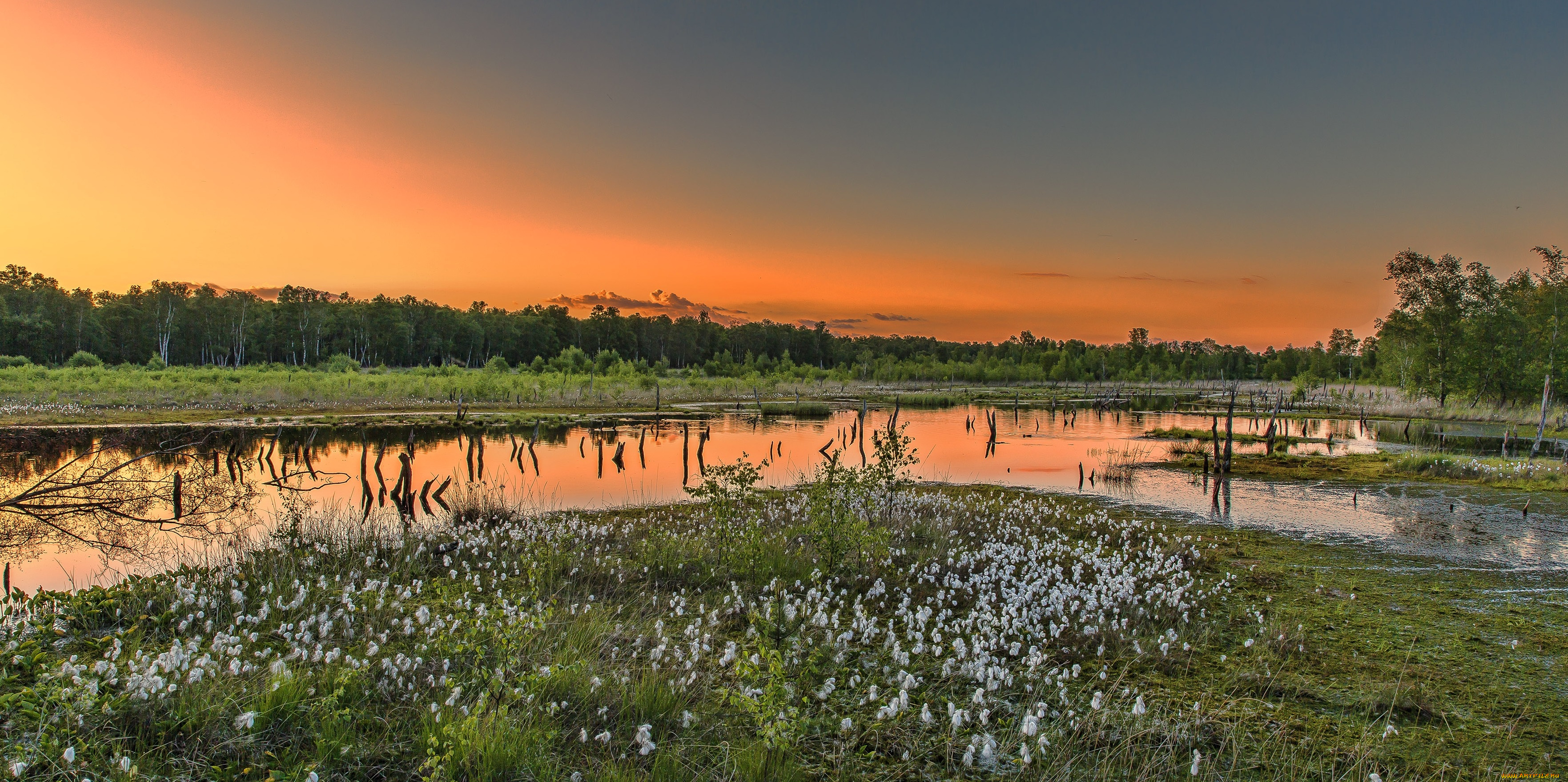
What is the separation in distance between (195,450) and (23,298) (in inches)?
4363

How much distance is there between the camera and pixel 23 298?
99.2 metres

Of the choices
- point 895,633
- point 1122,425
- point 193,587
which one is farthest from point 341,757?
point 1122,425

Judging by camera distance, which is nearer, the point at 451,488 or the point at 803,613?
the point at 803,613

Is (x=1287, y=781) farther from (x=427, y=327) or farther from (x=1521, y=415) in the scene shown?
(x=427, y=327)

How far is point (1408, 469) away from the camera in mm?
27406

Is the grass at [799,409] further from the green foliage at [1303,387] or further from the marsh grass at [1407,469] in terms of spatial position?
the green foliage at [1303,387]

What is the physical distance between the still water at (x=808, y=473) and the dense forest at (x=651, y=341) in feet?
46.4

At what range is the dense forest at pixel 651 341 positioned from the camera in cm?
5675

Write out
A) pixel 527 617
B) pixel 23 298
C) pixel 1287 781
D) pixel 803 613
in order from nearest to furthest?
pixel 1287 781, pixel 527 617, pixel 803 613, pixel 23 298

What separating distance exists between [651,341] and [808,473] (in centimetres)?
13991

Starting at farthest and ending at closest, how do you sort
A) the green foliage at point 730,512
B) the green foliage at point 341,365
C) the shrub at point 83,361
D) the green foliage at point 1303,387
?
1. the green foliage at point 1303,387
2. the green foliage at point 341,365
3. the shrub at point 83,361
4. the green foliage at point 730,512

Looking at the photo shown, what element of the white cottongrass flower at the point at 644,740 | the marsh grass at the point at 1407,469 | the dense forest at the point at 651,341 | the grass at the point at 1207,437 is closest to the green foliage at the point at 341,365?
the dense forest at the point at 651,341

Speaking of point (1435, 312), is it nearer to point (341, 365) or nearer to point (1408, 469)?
point (1408, 469)

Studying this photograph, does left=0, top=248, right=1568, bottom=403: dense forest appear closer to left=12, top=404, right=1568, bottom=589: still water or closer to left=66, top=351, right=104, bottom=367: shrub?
left=66, top=351, right=104, bottom=367: shrub
